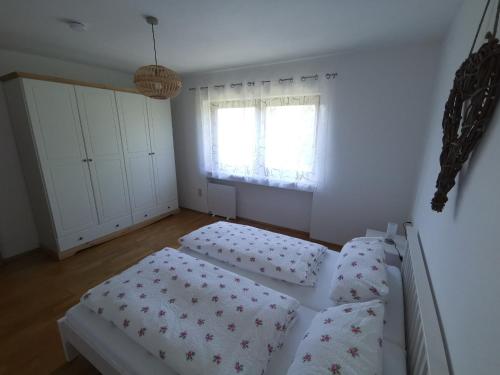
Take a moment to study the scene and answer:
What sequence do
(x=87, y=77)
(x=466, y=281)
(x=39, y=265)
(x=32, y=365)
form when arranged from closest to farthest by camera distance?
(x=466, y=281), (x=32, y=365), (x=39, y=265), (x=87, y=77)

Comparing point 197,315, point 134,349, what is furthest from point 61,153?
point 197,315

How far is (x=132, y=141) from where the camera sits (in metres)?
3.15

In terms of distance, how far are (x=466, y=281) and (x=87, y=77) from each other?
411 cm

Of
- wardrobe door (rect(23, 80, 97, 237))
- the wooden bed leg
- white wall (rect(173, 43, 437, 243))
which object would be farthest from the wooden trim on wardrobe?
white wall (rect(173, 43, 437, 243))

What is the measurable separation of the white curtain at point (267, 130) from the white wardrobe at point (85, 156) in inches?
33.8

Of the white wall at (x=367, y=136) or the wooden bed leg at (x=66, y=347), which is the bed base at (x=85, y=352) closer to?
the wooden bed leg at (x=66, y=347)

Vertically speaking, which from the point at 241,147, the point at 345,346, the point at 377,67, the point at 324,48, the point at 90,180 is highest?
the point at 324,48

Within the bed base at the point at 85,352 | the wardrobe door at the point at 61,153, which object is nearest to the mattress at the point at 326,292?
the bed base at the point at 85,352

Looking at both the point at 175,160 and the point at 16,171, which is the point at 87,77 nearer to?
the point at 16,171

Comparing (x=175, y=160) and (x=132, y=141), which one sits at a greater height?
(x=132, y=141)

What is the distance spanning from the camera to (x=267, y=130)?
305 centimetres

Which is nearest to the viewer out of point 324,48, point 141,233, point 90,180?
point 324,48

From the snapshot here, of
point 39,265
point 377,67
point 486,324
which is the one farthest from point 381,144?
point 39,265

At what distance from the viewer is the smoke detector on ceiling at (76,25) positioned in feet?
5.72
